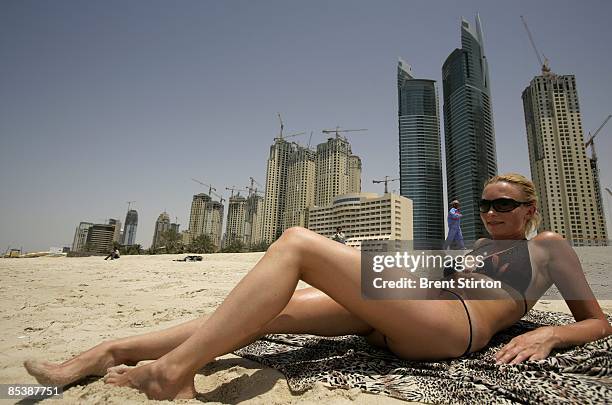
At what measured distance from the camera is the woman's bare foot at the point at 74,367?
158cm

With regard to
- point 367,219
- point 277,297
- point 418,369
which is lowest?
point 418,369

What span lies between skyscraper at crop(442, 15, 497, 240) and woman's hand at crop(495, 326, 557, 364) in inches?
2819

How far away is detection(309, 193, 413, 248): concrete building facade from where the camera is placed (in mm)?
83562

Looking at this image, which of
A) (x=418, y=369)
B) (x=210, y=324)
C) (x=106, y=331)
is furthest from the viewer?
(x=106, y=331)

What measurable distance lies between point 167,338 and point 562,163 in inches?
3182

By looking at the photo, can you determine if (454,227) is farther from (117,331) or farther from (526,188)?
(117,331)

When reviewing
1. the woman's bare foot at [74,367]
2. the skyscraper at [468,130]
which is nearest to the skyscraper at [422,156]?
the skyscraper at [468,130]

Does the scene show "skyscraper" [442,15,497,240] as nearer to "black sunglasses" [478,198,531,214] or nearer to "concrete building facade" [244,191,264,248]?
"concrete building facade" [244,191,264,248]

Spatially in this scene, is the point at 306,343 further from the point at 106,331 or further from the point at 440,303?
the point at 106,331

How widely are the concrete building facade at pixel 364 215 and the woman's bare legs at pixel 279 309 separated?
8249cm

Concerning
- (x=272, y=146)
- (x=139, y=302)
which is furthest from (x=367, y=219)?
(x=139, y=302)

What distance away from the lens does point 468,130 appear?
76625mm

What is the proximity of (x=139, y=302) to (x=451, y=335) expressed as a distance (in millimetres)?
→ 4331

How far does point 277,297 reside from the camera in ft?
5.13
